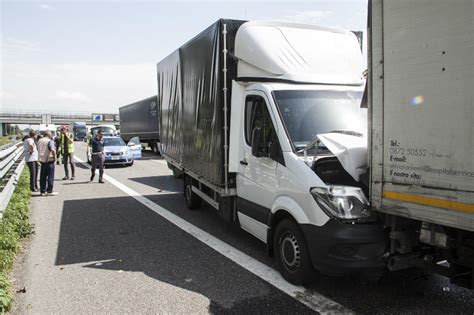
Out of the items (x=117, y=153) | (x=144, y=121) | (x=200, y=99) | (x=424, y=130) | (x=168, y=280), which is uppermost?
(x=144, y=121)

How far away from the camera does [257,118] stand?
515cm

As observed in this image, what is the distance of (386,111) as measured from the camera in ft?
11.7

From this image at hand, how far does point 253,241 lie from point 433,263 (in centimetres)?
298

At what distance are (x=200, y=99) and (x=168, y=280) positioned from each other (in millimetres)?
3438

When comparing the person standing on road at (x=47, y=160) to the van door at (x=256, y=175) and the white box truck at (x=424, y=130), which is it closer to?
the van door at (x=256, y=175)

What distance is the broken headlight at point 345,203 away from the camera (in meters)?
3.82

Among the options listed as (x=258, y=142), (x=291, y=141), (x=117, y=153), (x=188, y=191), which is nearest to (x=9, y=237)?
(x=188, y=191)

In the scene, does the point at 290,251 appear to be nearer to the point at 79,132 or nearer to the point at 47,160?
the point at 47,160

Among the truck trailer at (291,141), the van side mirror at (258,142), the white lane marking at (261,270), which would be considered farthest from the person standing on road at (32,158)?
the van side mirror at (258,142)

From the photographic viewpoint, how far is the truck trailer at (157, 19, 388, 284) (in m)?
3.86

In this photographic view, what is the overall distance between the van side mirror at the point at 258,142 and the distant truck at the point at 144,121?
18.9m

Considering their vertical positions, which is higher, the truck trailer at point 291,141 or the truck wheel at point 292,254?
the truck trailer at point 291,141

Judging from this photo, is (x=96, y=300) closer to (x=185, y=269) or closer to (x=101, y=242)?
(x=185, y=269)

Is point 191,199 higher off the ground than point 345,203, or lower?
lower
